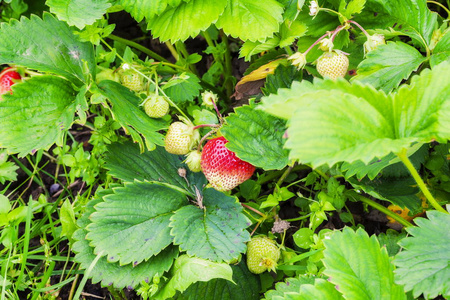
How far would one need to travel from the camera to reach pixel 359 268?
98 cm

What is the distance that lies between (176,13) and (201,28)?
0.11 m

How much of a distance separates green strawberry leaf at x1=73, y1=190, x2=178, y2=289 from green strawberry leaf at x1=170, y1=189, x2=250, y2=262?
0.25ft

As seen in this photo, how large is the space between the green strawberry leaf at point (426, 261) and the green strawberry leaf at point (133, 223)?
595 mm

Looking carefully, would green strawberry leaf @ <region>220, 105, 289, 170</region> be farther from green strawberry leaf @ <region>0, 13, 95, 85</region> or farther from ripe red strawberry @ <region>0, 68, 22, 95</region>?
ripe red strawberry @ <region>0, 68, 22, 95</region>

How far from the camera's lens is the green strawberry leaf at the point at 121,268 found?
1.24 metres

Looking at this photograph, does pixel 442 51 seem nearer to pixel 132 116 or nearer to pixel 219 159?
pixel 219 159

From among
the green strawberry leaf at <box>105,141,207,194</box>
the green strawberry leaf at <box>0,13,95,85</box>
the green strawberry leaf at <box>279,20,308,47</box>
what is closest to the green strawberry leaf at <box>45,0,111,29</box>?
the green strawberry leaf at <box>0,13,95,85</box>

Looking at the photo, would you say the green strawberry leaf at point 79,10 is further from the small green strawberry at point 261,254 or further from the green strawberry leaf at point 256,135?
the small green strawberry at point 261,254

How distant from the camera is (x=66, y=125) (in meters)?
1.27

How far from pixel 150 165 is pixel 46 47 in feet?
Result: 1.51

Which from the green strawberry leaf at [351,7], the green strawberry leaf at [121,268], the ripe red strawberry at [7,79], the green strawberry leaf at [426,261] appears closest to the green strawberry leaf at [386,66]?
the green strawberry leaf at [351,7]

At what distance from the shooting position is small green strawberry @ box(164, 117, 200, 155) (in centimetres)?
127

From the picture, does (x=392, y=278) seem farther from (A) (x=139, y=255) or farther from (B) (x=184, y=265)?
(A) (x=139, y=255)

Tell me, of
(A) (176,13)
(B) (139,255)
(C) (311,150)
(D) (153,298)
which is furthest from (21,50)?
(C) (311,150)
